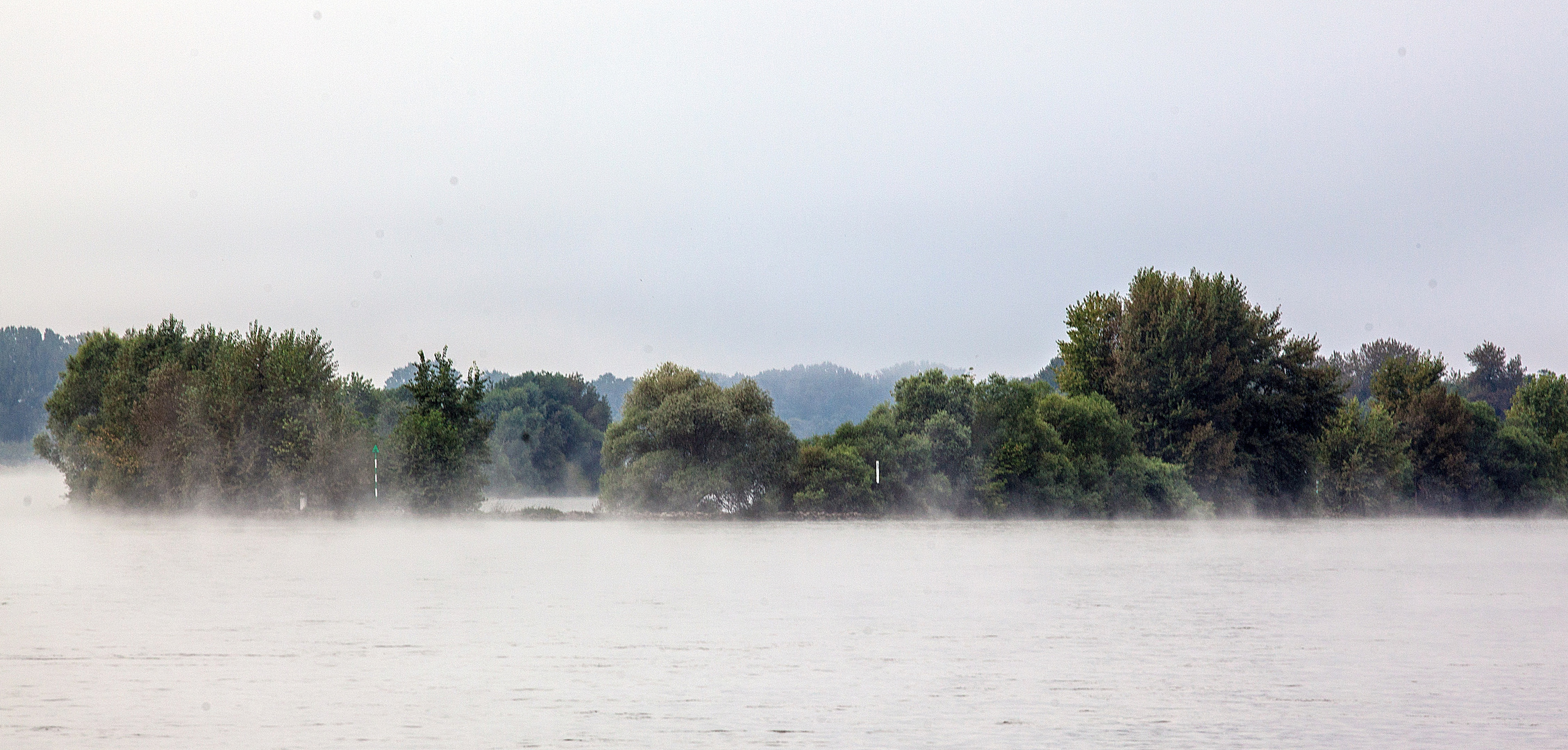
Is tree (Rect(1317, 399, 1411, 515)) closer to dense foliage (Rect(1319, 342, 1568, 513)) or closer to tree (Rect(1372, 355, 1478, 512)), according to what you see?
dense foliage (Rect(1319, 342, 1568, 513))

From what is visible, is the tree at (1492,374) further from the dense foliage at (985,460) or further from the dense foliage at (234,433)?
the dense foliage at (234,433)

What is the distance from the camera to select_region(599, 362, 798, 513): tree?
5606cm

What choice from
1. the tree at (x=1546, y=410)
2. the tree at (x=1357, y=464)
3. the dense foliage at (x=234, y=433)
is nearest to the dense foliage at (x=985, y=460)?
the tree at (x=1357, y=464)

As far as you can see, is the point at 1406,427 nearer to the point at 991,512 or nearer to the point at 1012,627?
the point at 991,512

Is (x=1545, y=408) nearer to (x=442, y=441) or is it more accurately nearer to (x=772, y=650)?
(x=442, y=441)

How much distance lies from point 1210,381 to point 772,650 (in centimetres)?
5309

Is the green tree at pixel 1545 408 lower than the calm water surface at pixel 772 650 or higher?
higher

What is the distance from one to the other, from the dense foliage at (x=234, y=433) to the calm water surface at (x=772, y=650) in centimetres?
1877

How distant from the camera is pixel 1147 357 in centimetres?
6675

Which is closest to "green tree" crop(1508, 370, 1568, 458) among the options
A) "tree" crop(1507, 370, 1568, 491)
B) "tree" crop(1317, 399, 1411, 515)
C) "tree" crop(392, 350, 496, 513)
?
"tree" crop(1507, 370, 1568, 491)

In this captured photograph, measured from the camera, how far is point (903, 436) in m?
59.9

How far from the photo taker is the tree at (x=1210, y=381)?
6619cm

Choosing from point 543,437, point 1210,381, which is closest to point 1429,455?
point 1210,381

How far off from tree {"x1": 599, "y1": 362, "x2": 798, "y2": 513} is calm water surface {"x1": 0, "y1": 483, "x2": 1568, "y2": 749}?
721 inches
